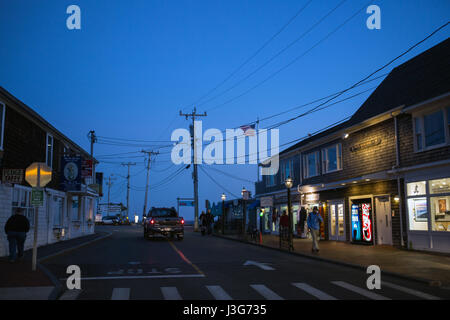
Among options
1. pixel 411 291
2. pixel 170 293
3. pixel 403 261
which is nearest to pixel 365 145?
pixel 403 261

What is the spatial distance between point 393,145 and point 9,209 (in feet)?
55.8

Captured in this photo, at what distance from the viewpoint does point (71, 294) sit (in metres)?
9.20

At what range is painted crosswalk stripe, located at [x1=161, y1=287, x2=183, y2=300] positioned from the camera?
8.70 m

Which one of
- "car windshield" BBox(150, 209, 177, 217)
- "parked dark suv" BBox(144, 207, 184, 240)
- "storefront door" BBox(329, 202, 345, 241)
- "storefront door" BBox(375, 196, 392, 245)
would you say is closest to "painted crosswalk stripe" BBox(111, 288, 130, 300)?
"storefront door" BBox(375, 196, 392, 245)

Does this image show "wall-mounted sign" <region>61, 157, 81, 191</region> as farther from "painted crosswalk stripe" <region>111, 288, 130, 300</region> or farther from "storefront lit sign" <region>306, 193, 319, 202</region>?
"painted crosswalk stripe" <region>111, 288, 130, 300</region>

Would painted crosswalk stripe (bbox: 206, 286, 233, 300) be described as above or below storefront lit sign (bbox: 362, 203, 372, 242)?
below

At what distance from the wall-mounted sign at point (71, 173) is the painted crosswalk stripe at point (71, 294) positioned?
1733 centimetres

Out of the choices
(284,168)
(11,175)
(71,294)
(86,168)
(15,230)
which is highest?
(284,168)

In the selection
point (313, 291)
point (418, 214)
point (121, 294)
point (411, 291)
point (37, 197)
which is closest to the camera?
point (121, 294)

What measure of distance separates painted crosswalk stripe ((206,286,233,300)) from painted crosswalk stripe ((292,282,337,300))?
5.75 ft

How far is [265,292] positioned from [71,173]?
19.6m

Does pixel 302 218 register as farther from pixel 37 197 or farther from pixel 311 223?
pixel 37 197

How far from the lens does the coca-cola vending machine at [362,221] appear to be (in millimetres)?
22453
